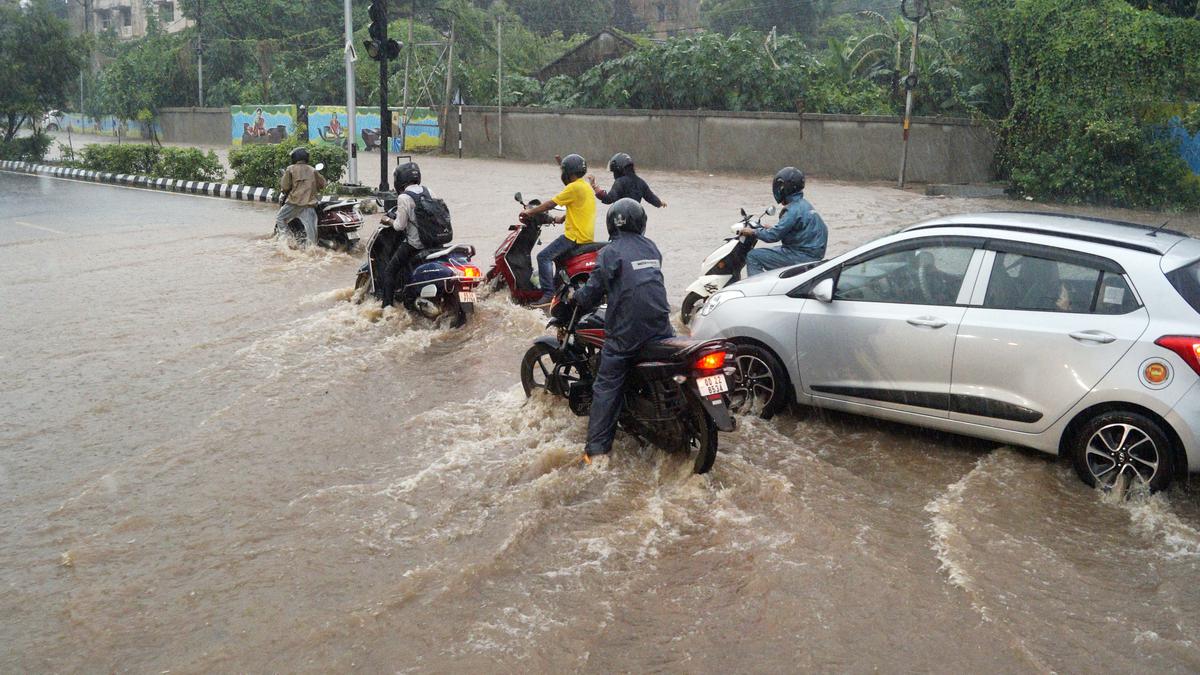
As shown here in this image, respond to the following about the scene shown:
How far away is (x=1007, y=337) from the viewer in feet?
19.1

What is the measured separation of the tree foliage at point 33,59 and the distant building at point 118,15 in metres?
42.5

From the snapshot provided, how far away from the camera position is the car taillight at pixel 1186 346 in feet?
17.1

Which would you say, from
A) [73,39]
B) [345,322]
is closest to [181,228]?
[345,322]

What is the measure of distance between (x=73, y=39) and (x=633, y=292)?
1345 inches

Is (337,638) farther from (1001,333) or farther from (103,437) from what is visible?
(1001,333)

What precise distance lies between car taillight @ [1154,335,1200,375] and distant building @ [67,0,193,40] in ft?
255

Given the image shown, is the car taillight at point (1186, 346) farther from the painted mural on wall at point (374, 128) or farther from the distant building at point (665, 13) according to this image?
the distant building at point (665, 13)

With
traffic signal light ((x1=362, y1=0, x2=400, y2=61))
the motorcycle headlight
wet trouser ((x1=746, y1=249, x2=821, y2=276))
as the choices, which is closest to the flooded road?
the motorcycle headlight

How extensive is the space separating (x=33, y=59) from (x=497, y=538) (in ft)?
111

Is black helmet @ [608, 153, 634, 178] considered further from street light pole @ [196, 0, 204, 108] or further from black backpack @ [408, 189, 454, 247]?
street light pole @ [196, 0, 204, 108]

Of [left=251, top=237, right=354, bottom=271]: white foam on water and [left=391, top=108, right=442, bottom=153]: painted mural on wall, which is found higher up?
[left=391, top=108, right=442, bottom=153]: painted mural on wall

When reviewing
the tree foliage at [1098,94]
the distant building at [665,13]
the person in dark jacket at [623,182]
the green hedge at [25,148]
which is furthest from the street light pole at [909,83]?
the distant building at [665,13]

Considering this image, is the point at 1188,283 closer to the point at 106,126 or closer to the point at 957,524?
the point at 957,524

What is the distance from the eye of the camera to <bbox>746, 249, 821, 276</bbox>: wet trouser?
826 centimetres
